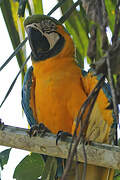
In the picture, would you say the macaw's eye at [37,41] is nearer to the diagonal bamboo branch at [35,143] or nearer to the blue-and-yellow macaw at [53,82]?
the blue-and-yellow macaw at [53,82]

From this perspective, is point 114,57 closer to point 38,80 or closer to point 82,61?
point 82,61

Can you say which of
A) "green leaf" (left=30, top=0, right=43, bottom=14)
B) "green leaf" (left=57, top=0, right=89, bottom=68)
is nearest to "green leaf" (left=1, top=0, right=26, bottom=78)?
"green leaf" (left=30, top=0, right=43, bottom=14)

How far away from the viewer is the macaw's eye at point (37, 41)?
73.3 inches

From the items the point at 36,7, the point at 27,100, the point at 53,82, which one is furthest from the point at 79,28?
the point at 27,100

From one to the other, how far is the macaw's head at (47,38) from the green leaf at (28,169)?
26.3 inches

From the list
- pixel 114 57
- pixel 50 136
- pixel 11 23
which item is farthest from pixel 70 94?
pixel 114 57

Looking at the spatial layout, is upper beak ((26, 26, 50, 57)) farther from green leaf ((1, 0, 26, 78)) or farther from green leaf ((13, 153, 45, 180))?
green leaf ((13, 153, 45, 180))

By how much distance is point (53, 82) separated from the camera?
1821mm

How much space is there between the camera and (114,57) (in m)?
0.51

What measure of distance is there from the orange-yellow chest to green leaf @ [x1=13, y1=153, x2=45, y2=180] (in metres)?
0.38

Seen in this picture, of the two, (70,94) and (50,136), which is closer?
(50,136)

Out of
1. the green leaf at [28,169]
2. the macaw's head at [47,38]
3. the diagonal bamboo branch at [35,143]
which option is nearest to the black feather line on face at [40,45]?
the macaw's head at [47,38]

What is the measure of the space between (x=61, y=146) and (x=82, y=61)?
0.54 metres

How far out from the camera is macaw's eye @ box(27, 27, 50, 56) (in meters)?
1.86
